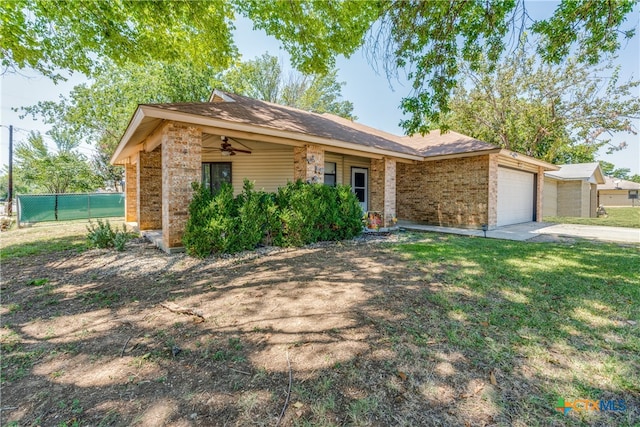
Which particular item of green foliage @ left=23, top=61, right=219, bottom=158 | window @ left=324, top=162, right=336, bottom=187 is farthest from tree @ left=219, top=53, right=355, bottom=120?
window @ left=324, top=162, right=336, bottom=187

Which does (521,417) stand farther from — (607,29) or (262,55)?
(262,55)

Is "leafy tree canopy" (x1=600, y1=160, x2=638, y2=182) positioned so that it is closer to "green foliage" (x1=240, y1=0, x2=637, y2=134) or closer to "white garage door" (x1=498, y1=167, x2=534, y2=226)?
"white garage door" (x1=498, y1=167, x2=534, y2=226)

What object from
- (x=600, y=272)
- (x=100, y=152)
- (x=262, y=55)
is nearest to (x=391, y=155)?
(x=600, y=272)

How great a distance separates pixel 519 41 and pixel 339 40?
458cm

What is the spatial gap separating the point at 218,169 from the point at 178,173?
4061mm

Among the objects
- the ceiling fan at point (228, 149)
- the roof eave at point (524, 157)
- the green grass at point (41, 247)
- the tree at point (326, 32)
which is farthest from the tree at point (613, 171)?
the green grass at point (41, 247)

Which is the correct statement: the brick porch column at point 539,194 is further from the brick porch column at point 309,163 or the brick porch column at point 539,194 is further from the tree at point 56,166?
the tree at point 56,166

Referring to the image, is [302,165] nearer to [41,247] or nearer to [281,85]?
[41,247]

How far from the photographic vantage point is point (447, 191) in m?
11.4

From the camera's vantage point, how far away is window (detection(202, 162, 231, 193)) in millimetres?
9906

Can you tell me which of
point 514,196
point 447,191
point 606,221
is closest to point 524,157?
point 514,196

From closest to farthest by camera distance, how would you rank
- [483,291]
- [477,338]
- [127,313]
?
1. [477,338]
2. [127,313]
3. [483,291]

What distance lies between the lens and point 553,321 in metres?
2.98

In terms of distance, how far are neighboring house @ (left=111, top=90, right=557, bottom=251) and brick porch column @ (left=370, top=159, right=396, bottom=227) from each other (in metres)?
0.04
